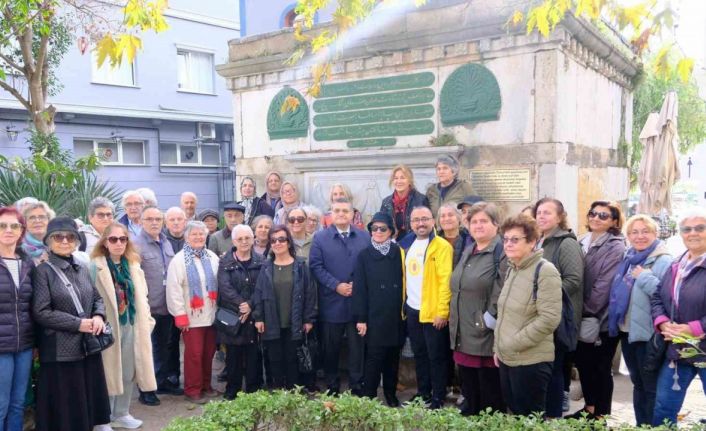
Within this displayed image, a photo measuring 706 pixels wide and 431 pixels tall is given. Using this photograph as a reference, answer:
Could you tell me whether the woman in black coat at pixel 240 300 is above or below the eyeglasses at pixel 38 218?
below

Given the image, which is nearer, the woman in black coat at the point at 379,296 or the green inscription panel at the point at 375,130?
the woman in black coat at the point at 379,296

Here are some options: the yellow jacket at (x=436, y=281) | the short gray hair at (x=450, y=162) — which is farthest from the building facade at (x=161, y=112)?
the yellow jacket at (x=436, y=281)

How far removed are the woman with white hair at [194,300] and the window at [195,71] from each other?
14.3m

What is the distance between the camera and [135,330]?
15.6ft

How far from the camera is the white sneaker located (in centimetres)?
466

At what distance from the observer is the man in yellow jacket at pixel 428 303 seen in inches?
179

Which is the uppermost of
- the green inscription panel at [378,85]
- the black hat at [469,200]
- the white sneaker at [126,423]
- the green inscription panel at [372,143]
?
the green inscription panel at [378,85]

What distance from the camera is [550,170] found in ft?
18.5

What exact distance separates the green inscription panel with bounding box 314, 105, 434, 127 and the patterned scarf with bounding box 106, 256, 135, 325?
10.9ft

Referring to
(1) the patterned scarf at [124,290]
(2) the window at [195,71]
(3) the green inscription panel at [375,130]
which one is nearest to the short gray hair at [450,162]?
(3) the green inscription panel at [375,130]

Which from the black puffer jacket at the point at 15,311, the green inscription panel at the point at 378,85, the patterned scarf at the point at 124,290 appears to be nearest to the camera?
the black puffer jacket at the point at 15,311

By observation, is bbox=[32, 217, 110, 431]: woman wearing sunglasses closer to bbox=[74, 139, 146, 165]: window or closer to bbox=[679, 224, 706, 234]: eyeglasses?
bbox=[679, 224, 706, 234]: eyeglasses

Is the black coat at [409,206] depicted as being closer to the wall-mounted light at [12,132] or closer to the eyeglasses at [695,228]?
the eyeglasses at [695,228]

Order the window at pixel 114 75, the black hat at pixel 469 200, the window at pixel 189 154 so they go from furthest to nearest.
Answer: the window at pixel 189 154 < the window at pixel 114 75 < the black hat at pixel 469 200
